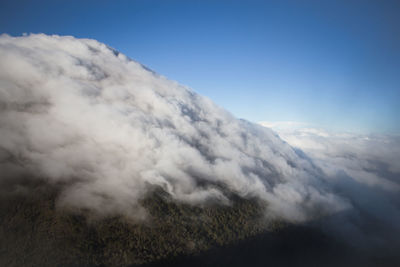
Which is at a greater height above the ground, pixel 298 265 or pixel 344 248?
pixel 344 248

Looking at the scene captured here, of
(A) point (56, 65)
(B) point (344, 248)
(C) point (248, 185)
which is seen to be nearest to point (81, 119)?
(A) point (56, 65)

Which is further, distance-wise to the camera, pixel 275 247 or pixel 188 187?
pixel 188 187

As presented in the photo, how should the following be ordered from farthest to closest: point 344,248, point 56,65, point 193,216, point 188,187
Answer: point 344,248 < point 188,187 < point 193,216 < point 56,65

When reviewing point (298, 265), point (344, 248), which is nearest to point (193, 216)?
point (298, 265)

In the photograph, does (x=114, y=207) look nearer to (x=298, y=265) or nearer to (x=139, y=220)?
(x=139, y=220)

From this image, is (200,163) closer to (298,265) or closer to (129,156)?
(129,156)

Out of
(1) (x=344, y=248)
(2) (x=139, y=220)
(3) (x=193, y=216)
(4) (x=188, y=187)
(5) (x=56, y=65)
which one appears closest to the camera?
(5) (x=56, y=65)

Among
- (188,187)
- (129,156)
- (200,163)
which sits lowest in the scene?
(188,187)
